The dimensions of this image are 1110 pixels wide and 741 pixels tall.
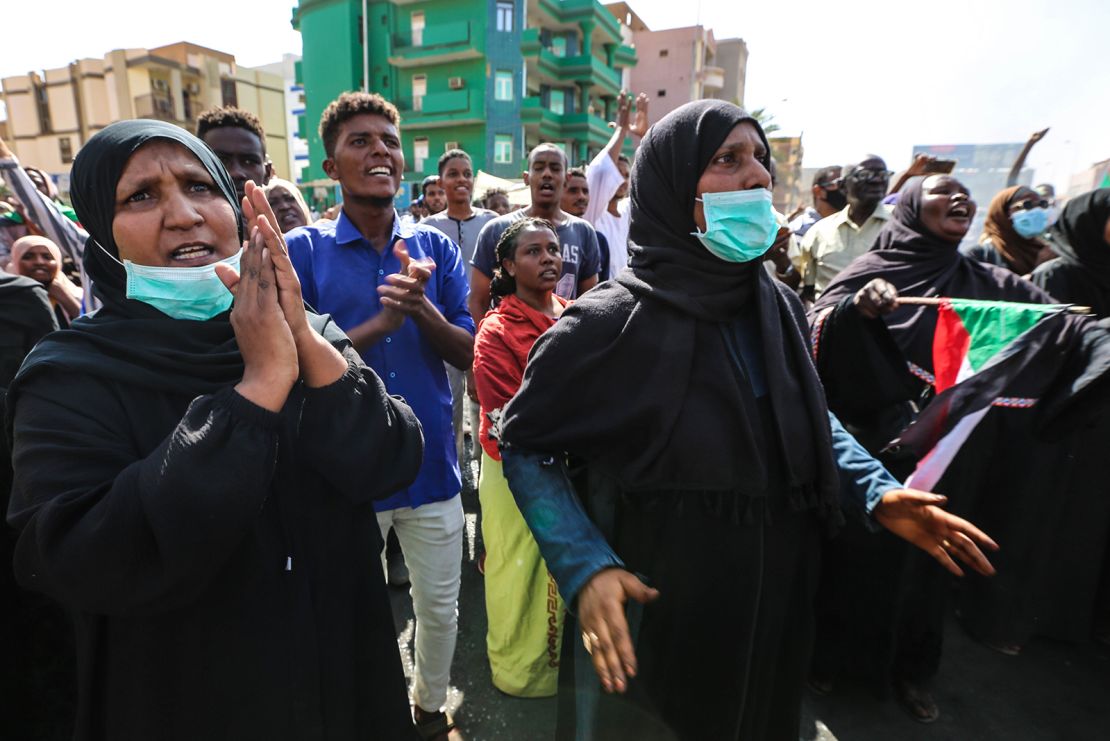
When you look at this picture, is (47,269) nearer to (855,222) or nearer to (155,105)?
(855,222)

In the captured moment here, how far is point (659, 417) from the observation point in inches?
56.1

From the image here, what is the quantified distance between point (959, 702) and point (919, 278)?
1.93 metres

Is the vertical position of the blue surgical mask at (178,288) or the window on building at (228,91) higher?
the window on building at (228,91)

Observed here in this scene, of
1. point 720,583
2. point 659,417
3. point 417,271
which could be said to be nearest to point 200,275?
point 417,271

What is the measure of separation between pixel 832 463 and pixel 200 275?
1.52 metres

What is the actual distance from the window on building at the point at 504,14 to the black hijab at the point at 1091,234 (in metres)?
25.8

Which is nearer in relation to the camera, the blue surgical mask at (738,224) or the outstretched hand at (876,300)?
the blue surgical mask at (738,224)

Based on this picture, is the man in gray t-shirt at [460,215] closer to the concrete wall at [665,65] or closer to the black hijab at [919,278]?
the black hijab at [919,278]

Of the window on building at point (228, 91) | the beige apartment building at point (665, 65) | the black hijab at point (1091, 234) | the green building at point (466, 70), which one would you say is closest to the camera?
the black hijab at point (1091, 234)

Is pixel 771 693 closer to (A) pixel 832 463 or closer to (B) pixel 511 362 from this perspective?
(A) pixel 832 463

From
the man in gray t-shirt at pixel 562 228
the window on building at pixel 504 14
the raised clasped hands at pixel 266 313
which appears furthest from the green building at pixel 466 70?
the raised clasped hands at pixel 266 313

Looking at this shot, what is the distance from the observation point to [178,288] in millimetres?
1207

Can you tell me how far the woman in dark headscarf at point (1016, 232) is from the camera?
11.6 feet

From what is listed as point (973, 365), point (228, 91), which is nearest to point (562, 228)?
point (973, 365)
